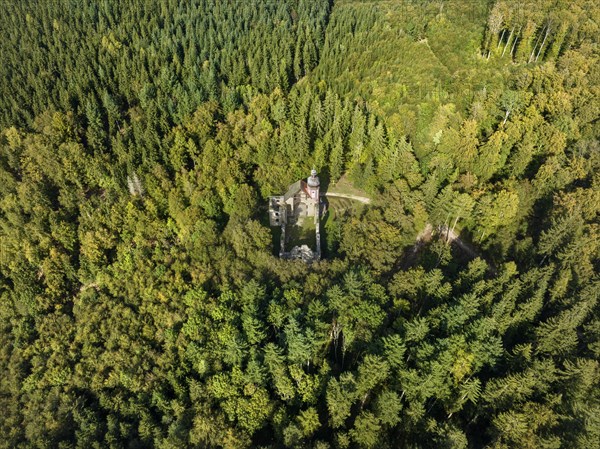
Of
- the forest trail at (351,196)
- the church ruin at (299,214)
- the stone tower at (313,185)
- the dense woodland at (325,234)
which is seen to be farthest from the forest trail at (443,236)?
the stone tower at (313,185)

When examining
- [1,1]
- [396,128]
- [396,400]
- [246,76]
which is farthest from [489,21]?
[1,1]

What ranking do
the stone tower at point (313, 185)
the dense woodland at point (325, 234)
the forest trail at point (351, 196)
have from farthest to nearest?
the forest trail at point (351, 196)
the stone tower at point (313, 185)
the dense woodland at point (325, 234)

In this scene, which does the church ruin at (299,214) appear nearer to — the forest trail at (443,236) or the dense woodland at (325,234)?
the dense woodland at (325,234)

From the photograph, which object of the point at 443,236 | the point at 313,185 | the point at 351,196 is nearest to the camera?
the point at 443,236

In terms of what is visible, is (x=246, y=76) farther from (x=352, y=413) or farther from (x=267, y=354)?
(x=352, y=413)

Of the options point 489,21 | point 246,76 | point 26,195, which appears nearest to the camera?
point 26,195

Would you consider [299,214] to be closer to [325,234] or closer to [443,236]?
[325,234]

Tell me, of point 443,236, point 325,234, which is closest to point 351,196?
point 325,234
